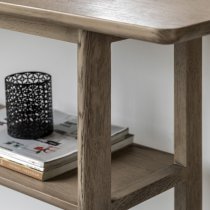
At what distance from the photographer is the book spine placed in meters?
1.09

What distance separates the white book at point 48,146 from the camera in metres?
1.11

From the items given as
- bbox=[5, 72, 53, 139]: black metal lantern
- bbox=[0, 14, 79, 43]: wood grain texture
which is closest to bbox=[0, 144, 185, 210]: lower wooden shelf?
bbox=[5, 72, 53, 139]: black metal lantern

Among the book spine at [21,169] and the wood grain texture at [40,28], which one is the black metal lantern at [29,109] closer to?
the book spine at [21,169]

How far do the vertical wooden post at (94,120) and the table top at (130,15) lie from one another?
52 mm

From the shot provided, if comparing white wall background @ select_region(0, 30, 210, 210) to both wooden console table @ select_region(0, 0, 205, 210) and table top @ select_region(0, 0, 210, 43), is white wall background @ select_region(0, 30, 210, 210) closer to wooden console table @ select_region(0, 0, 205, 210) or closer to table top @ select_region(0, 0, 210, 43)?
wooden console table @ select_region(0, 0, 205, 210)

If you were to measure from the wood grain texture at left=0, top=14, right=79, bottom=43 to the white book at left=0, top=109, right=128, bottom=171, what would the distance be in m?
0.25

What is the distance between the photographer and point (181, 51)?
3.55ft

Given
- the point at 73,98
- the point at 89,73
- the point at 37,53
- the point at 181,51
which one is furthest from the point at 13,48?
the point at 89,73

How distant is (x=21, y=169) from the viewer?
1123 millimetres

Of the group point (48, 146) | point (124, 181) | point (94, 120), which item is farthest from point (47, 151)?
point (94, 120)

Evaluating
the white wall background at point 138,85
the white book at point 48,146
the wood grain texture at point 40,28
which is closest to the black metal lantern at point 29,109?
the white book at point 48,146

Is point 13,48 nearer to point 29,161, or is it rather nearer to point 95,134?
point 29,161

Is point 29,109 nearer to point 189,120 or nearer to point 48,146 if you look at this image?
point 48,146

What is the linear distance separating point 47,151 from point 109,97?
10.5 inches
